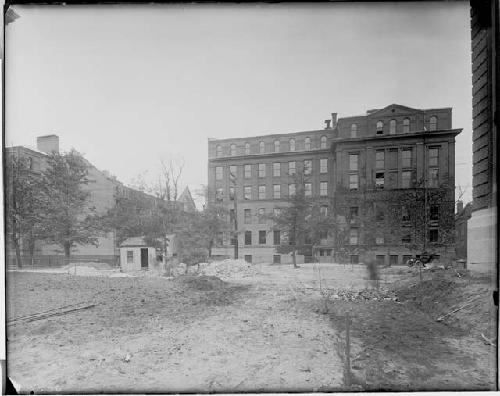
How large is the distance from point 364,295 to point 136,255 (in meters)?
3.50

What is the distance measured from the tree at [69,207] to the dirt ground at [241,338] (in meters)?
0.60

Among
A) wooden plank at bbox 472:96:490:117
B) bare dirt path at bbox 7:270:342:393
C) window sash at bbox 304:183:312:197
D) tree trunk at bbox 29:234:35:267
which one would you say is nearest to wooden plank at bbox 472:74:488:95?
wooden plank at bbox 472:96:490:117

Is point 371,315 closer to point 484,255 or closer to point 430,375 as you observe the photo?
point 430,375

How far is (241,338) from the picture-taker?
3697 millimetres

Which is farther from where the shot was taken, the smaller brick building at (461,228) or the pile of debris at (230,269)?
the pile of debris at (230,269)

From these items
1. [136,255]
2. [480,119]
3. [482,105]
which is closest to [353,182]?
[480,119]

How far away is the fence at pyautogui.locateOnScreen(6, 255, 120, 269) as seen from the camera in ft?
12.3

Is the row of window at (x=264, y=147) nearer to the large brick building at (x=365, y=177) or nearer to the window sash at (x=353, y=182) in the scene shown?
the large brick building at (x=365, y=177)

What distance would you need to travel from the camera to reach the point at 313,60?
12.2 ft

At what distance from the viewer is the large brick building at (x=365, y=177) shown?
371 centimetres

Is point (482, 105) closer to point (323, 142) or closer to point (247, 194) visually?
point (323, 142)

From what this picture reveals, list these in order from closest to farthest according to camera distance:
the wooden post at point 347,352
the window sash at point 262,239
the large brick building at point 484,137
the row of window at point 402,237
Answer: the wooden post at point 347,352, the large brick building at point 484,137, the row of window at point 402,237, the window sash at point 262,239

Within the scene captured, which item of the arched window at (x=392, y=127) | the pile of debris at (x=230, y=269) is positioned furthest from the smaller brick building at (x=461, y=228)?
the pile of debris at (x=230, y=269)

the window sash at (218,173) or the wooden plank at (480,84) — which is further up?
the wooden plank at (480,84)
